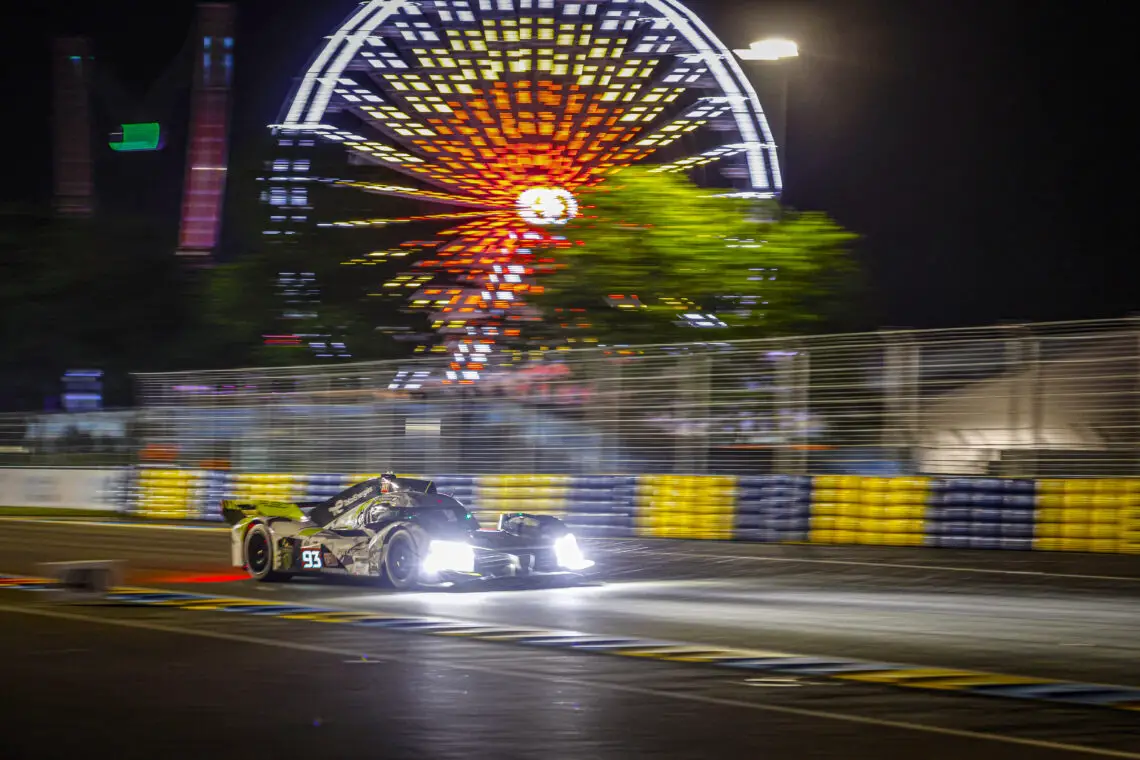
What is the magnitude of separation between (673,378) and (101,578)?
10.6 meters

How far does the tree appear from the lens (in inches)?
1412

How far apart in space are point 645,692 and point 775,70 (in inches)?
1290

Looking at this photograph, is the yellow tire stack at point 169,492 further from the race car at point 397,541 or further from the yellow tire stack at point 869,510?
the race car at point 397,541

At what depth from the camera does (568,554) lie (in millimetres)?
14102

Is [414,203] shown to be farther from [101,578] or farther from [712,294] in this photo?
[101,578]

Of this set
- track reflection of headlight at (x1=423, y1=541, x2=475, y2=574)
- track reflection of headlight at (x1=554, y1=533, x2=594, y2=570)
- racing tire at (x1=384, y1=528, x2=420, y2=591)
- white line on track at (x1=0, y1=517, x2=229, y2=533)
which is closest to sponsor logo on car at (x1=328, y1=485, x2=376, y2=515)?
racing tire at (x1=384, y1=528, x2=420, y2=591)

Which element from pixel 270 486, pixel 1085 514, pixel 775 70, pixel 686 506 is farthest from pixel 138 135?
pixel 1085 514

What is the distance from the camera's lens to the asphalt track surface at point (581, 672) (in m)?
6.42

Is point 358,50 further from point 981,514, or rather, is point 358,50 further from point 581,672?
point 581,672

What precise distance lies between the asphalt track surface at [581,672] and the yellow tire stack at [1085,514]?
5.20 feet

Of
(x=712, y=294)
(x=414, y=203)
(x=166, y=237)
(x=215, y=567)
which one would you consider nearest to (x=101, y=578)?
(x=215, y=567)

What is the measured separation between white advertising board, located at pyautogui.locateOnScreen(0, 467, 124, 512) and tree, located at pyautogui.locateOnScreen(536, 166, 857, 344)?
1151 centimetres

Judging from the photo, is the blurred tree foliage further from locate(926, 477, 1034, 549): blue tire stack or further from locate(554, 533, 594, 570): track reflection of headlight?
locate(554, 533, 594, 570): track reflection of headlight

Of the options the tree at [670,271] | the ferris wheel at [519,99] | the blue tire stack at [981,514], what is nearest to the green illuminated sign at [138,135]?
the tree at [670,271]
